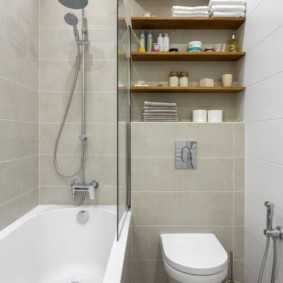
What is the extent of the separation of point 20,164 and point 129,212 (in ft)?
2.79

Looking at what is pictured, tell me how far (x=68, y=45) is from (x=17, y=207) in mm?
1295

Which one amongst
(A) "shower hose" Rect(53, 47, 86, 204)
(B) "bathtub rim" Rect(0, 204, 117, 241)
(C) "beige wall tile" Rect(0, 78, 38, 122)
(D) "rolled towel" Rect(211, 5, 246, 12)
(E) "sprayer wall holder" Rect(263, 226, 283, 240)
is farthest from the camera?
(A) "shower hose" Rect(53, 47, 86, 204)

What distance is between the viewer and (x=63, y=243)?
1767mm

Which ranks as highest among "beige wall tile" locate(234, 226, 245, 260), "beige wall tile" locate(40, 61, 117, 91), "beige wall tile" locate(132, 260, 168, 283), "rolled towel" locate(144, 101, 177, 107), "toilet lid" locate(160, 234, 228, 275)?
"beige wall tile" locate(40, 61, 117, 91)

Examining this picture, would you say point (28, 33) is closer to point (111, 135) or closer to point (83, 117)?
point (83, 117)

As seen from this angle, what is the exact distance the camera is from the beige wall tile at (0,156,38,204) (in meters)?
1.39

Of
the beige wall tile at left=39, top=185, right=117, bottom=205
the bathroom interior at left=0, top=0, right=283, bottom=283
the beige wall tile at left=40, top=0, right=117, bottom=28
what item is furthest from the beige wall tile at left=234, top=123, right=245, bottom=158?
the beige wall tile at left=40, top=0, right=117, bottom=28

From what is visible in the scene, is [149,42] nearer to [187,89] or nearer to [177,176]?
[187,89]

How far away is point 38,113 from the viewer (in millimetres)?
1855

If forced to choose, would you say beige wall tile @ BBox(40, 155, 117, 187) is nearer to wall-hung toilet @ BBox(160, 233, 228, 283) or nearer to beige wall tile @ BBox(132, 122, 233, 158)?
beige wall tile @ BBox(132, 122, 233, 158)

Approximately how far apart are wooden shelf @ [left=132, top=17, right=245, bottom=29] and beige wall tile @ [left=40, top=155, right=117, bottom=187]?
1.07 meters

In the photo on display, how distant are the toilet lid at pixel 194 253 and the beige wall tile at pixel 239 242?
0.22m

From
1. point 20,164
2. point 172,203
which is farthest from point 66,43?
point 172,203

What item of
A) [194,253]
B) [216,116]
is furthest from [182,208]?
[216,116]
